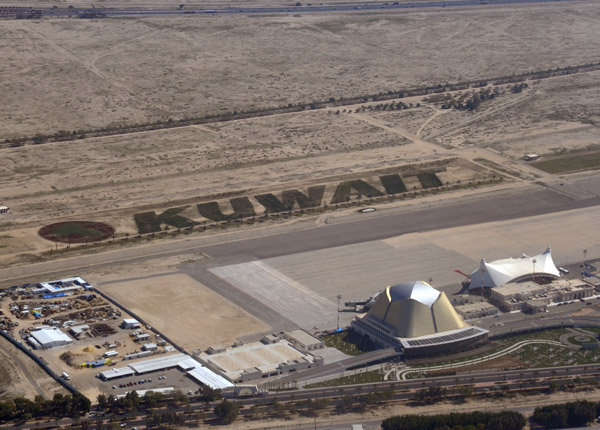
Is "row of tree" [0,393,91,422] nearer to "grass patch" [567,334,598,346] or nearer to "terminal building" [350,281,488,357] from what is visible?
"terminal building" [350,281,488,357]

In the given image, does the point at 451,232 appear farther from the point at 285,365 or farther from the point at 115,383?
the point at 115,383

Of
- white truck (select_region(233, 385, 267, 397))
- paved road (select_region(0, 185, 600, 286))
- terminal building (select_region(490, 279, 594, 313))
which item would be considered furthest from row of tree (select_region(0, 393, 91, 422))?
terminal building (select_region(490, 279, 594, 313))

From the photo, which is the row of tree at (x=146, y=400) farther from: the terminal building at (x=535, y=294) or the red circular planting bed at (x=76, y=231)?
the red circular planting bed at (x=76, y=231)

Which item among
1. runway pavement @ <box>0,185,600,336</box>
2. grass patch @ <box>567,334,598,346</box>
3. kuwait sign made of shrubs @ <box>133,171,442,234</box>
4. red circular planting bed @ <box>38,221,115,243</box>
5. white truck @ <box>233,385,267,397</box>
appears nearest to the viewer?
white truck @ <box>233,385,267,397</box>

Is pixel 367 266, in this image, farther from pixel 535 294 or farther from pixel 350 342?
pixel 350 342

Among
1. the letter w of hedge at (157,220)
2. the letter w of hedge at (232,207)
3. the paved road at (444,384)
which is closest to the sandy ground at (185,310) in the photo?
the paved road at (444,384)

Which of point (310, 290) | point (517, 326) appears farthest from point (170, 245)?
point (517, 326)

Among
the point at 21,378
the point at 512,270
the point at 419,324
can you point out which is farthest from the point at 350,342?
the point at 21,378
